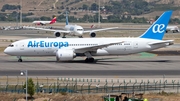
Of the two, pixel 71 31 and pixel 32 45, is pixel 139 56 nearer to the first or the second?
pixel 32 45

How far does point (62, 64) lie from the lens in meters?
83.4

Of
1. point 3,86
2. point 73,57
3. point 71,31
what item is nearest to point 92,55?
point 73,57

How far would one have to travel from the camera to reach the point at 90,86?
61.1 meters

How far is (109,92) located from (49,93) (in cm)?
544

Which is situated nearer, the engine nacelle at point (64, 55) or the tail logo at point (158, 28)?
the engine nacelle at point (64, 55)

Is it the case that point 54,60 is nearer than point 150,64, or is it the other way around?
point 150,64

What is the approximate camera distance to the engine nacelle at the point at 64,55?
84.4m

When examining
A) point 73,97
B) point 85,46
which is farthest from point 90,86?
point 85,46

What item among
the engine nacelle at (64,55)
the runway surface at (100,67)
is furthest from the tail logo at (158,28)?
the engine nacelle at (64,55)

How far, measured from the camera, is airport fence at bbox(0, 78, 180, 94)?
58.1 m

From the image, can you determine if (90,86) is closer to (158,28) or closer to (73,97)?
(73,97)

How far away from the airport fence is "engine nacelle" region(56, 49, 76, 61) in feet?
58.4

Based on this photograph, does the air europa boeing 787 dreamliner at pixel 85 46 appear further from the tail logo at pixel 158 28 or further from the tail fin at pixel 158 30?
the tail logo at pixel 158 28

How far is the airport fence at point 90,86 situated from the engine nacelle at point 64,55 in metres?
17.8
